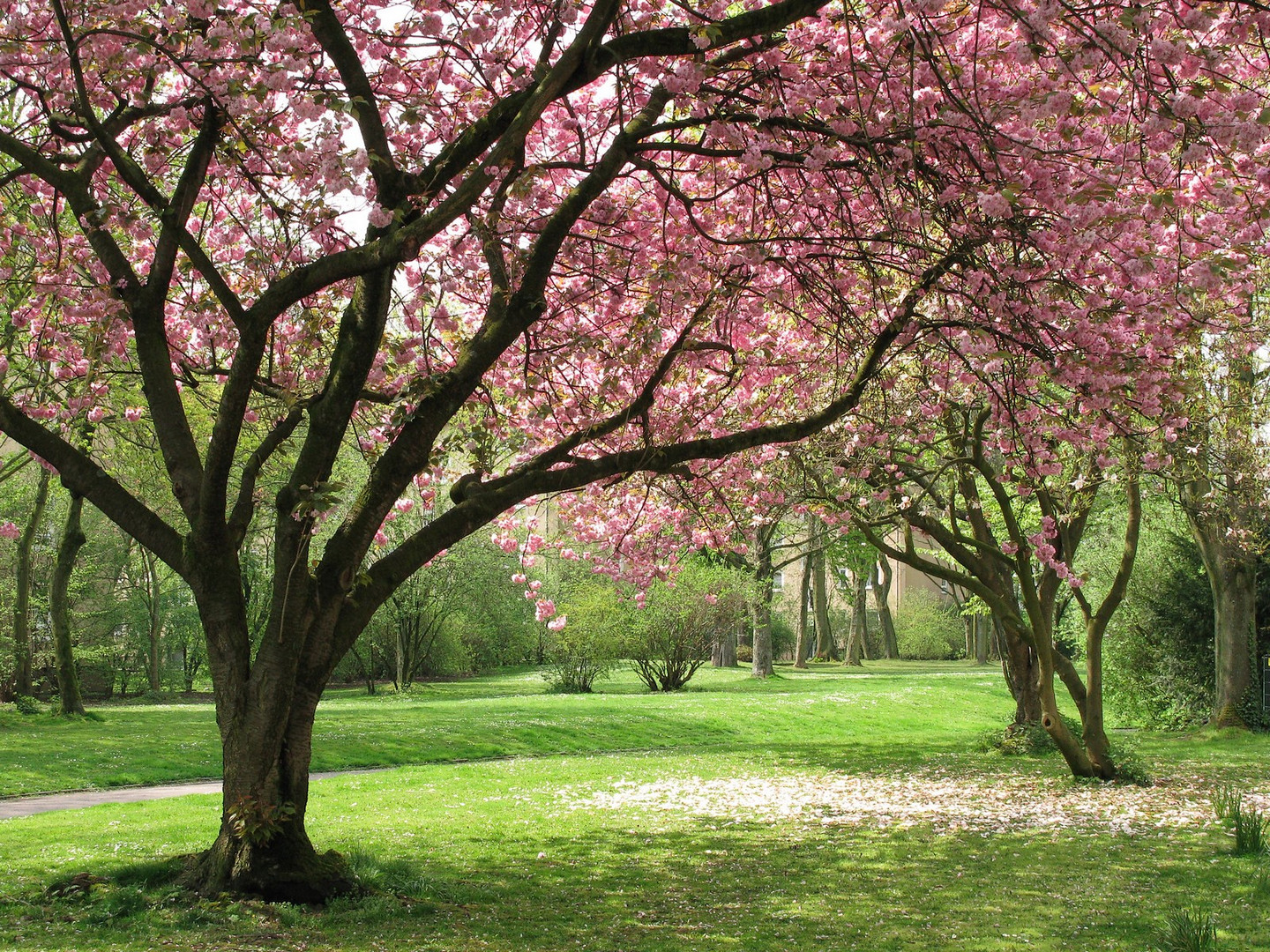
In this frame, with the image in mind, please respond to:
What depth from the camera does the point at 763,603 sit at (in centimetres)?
3114

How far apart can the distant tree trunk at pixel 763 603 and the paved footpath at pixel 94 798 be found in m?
16.8

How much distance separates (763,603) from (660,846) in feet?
72.8

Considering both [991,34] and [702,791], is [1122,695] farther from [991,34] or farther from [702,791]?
[991,34]

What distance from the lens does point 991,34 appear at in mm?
6789

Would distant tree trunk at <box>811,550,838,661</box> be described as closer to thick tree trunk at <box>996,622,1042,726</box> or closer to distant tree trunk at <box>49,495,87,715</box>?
thick tree trunk at <box>996,622,1042,726</box>

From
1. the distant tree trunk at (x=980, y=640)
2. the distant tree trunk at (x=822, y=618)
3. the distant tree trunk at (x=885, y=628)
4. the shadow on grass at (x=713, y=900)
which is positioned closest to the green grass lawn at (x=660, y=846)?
the shadow on grass at (x=713, y=900)

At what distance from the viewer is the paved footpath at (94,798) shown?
37.4 feet

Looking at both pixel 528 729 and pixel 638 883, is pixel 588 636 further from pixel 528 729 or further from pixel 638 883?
pixel 638 883

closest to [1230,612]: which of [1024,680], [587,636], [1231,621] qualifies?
[1231,621]

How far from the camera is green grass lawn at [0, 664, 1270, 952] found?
6.04 m

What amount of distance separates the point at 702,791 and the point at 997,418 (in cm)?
627

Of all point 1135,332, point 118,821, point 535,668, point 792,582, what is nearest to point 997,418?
point 1135,332

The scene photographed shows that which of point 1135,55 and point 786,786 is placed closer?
point 1135,55

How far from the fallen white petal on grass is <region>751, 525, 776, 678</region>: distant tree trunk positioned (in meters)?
14.2
